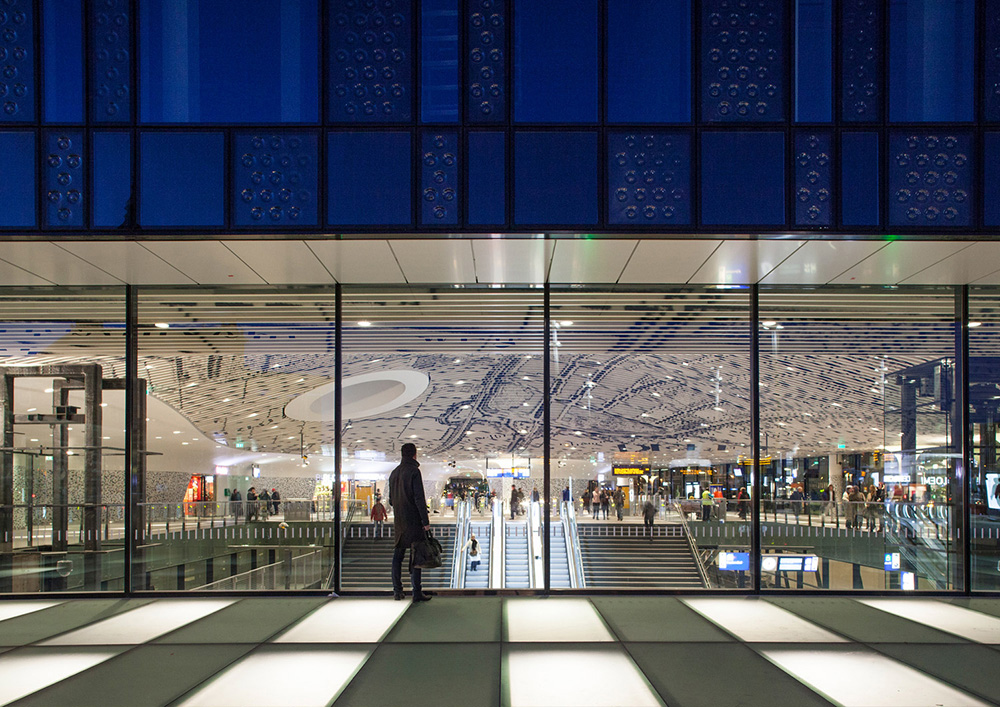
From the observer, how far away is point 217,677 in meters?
6.93

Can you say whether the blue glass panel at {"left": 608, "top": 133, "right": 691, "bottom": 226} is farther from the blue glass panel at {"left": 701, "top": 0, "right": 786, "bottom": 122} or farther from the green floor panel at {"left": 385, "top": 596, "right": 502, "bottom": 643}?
the green floor panel at {"left": 385, "top": 596, "right": 502, "bottom": 643}

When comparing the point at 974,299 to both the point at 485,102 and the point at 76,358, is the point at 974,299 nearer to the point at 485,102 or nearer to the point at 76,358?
the point at 485,102

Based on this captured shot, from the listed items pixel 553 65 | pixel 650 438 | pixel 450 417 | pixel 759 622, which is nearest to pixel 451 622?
pixel 450 417

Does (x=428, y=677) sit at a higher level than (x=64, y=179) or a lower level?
lower

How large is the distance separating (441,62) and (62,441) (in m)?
7.60

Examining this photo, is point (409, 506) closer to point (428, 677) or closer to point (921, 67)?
point (428, 677)

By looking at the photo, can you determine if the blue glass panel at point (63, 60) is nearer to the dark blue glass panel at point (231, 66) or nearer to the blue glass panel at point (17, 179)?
the blue glass panel at point (17, 179)

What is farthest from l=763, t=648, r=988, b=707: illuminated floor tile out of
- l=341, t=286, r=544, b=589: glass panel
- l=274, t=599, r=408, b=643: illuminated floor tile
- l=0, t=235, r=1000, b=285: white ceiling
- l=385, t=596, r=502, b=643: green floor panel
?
l=0, t=235, r=1000, b=285: white ceiling

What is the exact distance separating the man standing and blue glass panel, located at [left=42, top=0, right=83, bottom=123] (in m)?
5.75

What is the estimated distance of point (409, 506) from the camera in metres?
10.2

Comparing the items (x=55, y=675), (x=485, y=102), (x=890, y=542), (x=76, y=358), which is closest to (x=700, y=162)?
(x=485, y=102)

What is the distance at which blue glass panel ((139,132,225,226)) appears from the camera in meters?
9.52

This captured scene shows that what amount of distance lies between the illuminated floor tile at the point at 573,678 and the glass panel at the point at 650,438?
3363mm

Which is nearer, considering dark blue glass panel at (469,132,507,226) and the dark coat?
dark blue glass panel at (469,132,507,226)
